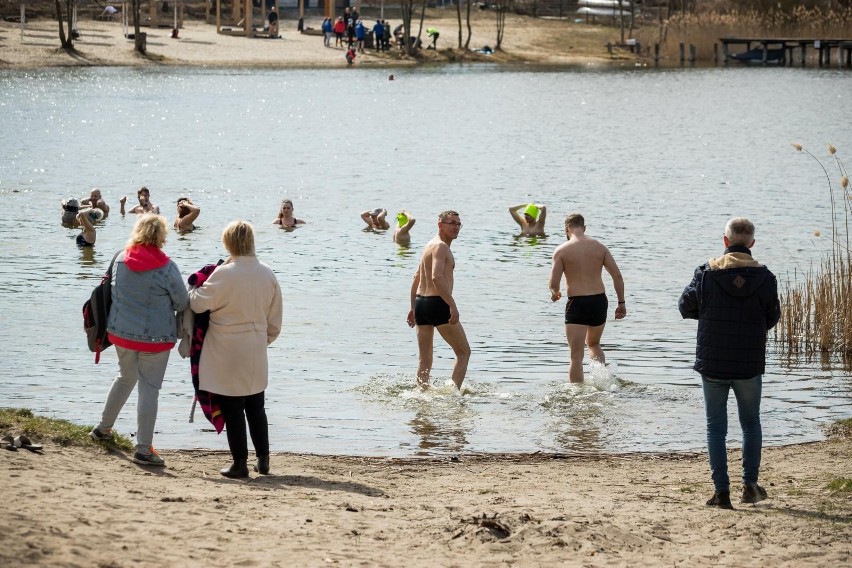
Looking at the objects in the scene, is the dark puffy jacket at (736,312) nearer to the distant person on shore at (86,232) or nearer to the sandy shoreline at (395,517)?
the sandy shoreline at (395,517)

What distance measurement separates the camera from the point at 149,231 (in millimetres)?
9125

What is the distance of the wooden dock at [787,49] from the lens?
86.2 m

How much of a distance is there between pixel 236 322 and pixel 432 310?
3381mm

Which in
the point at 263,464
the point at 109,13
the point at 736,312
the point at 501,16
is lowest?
the point at 263,464

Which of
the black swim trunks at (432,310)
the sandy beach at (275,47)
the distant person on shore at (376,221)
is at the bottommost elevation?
the distant person on shore at (376,221)

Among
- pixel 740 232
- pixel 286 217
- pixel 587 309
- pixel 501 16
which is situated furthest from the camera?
pixel 501 16

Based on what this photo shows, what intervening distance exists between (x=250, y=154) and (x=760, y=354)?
37960 mm

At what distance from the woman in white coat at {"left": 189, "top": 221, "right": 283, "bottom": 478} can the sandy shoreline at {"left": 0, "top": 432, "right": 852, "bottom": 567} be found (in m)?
0.65

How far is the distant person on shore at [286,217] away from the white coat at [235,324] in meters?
17.9

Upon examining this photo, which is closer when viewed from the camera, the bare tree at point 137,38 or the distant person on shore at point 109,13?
the bare tree at point 137,38

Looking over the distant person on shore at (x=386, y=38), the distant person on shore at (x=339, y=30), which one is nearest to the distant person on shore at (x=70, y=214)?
the distant person on shore at (x=339, y=30)

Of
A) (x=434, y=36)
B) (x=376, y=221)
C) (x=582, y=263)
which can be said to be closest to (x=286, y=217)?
(x=376, y=221)

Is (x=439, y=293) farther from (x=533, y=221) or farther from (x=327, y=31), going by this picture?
(x=327, y=31)

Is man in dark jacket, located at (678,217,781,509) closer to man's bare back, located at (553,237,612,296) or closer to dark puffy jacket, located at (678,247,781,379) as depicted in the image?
dark puffy jacket, located at (678,247,781,379)
